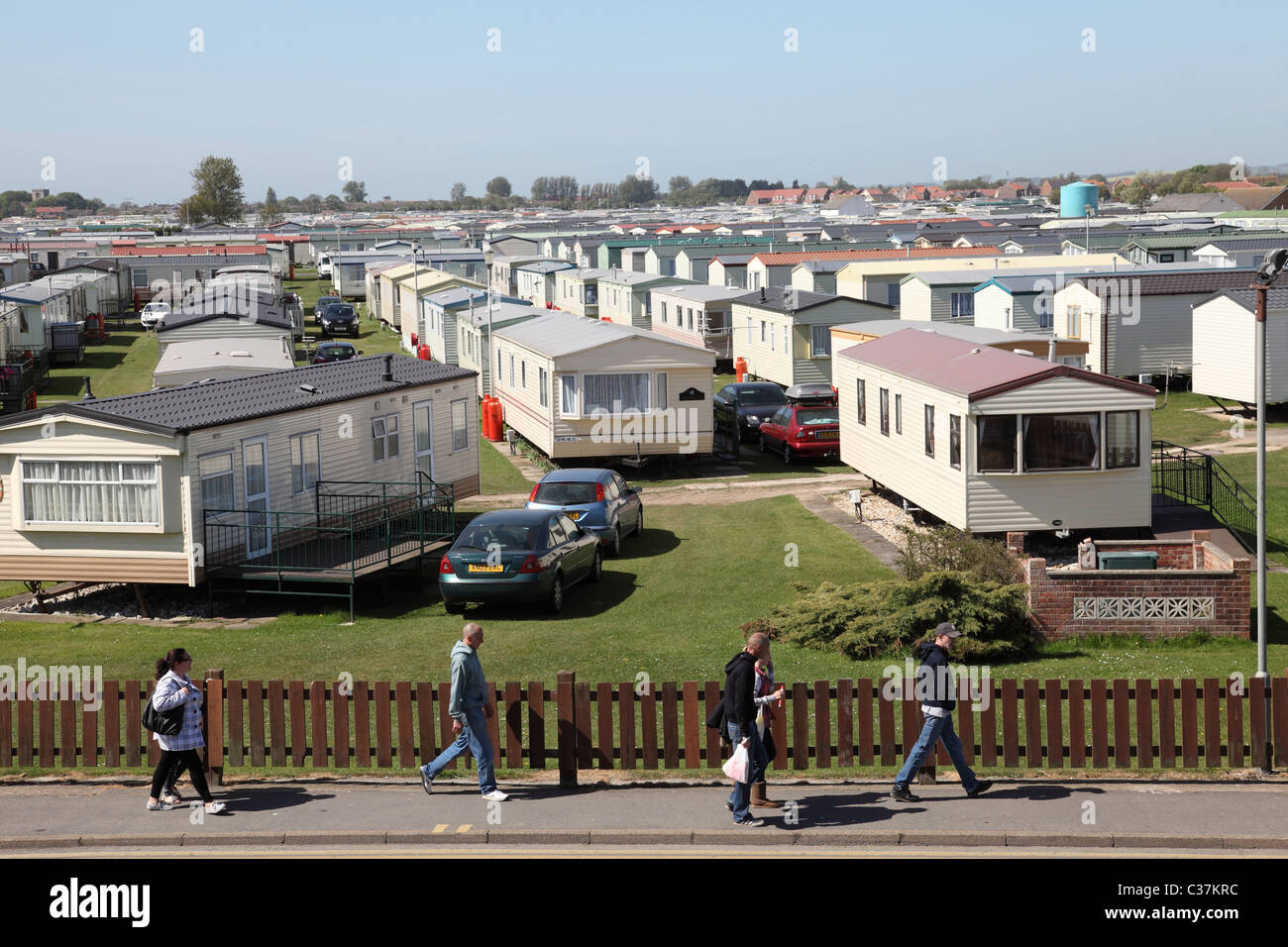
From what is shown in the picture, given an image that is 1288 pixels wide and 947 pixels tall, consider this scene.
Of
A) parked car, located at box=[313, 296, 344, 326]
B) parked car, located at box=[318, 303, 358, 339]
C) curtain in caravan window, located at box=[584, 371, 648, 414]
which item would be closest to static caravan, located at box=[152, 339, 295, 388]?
curtain in caravan window, located at box=[584, 371, 648, 414]

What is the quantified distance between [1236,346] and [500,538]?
23.9m

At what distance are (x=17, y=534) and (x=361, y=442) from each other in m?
5.55

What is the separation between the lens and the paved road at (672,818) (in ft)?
34.0

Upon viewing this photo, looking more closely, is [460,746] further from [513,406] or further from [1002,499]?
[513,406]

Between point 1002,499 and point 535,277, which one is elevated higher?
point 535,277

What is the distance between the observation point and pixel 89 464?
20453mm

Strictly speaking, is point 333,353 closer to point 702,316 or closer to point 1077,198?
point 702,316

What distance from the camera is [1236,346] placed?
36.2 metres

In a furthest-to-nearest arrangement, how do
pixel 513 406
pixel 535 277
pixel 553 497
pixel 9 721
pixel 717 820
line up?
pixel 535 277
pixel 513 406
pixel 553 497
pixel 9 721
pixel 717 820

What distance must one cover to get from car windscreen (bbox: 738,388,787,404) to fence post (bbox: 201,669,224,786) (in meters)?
26.1

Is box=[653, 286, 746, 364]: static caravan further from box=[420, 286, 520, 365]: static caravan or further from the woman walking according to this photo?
the woman walking

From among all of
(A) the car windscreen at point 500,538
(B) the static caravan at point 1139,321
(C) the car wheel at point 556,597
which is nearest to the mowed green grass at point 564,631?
(C) the car wheel at point 556,597

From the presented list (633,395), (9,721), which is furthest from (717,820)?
(633,395)

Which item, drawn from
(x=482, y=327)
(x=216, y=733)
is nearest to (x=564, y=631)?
(x=216, y=733)
